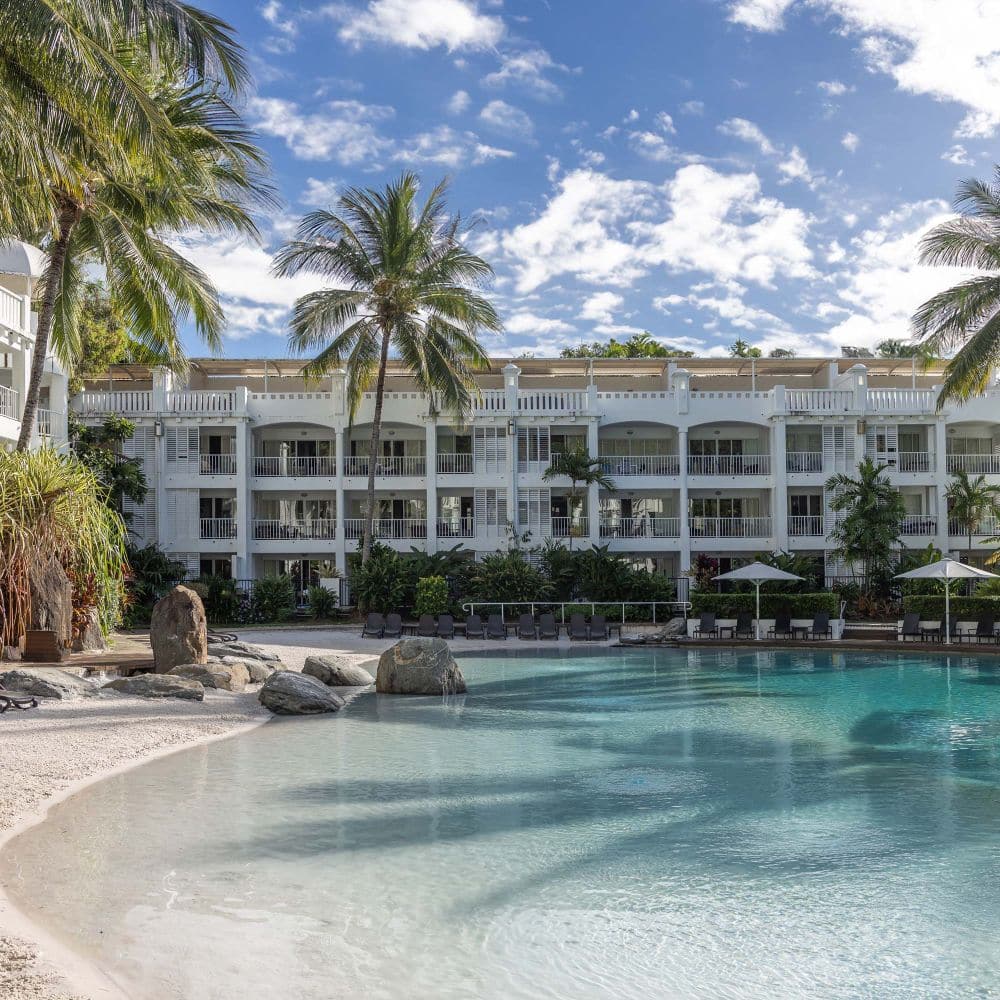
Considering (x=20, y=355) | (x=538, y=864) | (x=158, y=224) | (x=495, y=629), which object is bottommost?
(x=538, y=864)

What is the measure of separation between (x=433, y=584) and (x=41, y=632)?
45.4 ft

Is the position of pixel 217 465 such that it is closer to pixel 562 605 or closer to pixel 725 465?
pixel 562 605

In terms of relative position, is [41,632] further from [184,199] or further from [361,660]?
[184,199]

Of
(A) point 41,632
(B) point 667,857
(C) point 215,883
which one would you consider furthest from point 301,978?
(A) point 41,632

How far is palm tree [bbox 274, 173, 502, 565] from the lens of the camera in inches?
1112

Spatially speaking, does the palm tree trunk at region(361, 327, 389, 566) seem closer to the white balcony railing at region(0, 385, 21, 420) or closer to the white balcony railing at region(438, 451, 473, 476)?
the white balcony railing at region(438, 451, 473, 476)

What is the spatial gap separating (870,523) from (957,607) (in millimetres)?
5135

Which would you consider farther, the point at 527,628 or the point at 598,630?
the point at 527,628

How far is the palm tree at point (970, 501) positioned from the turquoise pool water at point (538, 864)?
2031 centimetres

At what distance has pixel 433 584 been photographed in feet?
90.4

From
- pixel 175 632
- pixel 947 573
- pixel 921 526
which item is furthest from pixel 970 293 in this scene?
pixel 175 632

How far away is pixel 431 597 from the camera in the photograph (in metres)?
27.5

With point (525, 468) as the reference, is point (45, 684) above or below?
below

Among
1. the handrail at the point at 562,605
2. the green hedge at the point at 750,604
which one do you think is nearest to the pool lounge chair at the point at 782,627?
the green hedge at the point at 750,604
